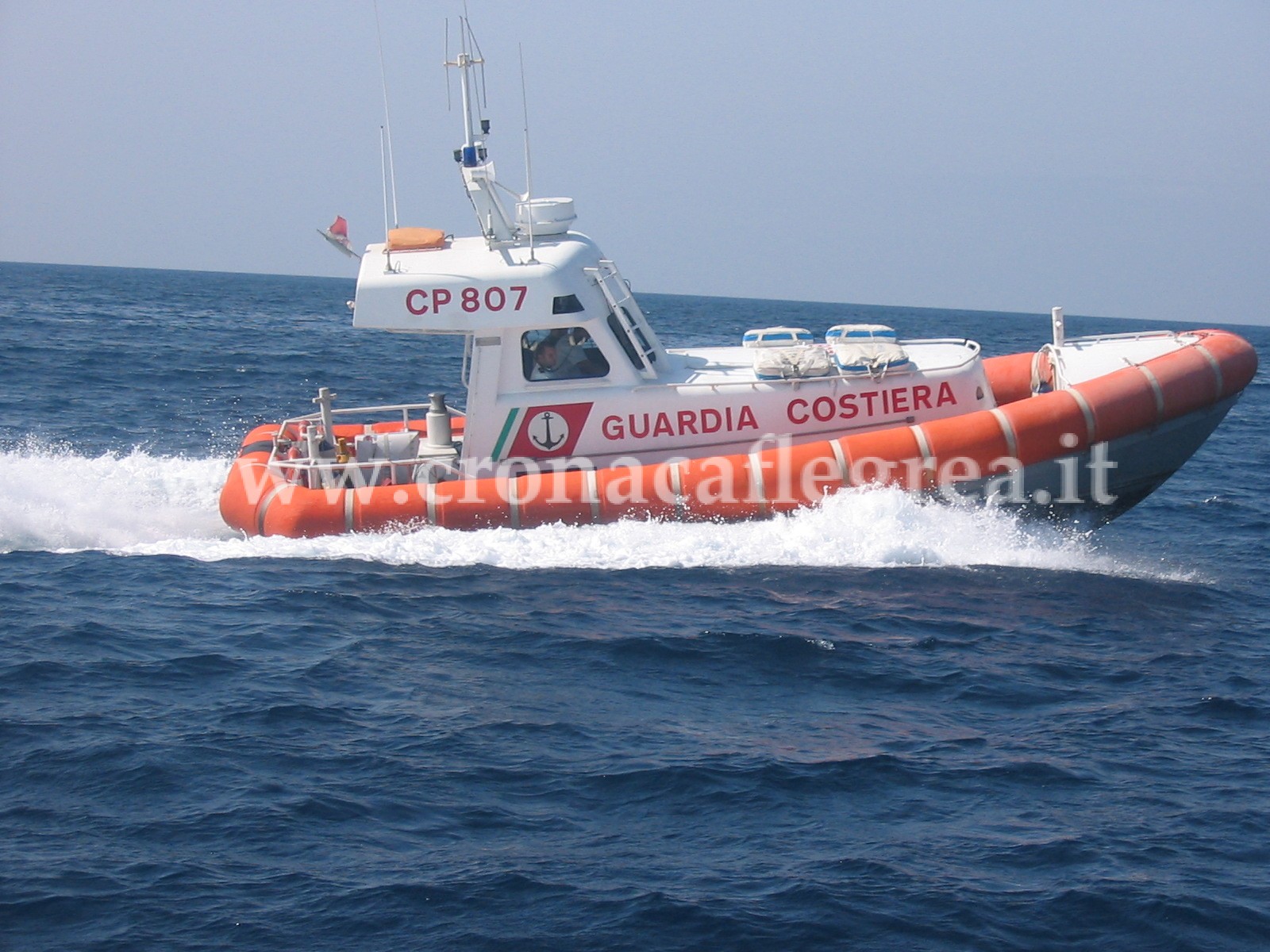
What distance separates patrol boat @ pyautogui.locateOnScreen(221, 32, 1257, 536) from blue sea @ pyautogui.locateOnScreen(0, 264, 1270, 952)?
29 cm

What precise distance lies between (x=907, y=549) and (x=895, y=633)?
4.98ft

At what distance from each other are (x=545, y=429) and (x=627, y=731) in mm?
4255

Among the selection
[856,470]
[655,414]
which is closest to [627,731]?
[856,470]

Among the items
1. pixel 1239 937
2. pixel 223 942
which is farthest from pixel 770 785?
pixel 223 942

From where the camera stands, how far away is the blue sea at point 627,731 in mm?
5062

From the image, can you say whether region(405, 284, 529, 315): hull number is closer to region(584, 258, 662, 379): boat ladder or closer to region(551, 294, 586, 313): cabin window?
region(551, 294, 586, 313): cabin window

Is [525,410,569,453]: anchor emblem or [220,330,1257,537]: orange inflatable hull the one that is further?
[525,410,569,453]: anchor emblem

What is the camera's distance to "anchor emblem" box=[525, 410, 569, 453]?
414 inches

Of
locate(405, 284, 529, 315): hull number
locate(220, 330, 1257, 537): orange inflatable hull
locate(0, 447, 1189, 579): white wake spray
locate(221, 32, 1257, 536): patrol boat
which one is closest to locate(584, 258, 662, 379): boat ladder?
locate(221, 32, 1257, 536): patrol boat

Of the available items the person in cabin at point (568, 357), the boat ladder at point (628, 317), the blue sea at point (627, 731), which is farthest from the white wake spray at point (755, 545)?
the boat ladder at point (628, 317)

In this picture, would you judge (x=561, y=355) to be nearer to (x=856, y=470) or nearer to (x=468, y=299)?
(x=468, y=299)

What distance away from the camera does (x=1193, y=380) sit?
32.0 ft

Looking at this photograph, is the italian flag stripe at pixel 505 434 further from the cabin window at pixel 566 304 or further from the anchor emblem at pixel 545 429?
the cabin window at pixel 566 304

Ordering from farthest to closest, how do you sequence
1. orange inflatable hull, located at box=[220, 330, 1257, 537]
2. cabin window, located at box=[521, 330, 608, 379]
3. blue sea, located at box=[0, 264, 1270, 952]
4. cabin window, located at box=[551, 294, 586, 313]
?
cabin window, located at box=[521, 330, 608, 379] < cabin window, located at box=[551, 294, 586, 313] < orange inflatable hull, located at box=[220, 330, 1257, 537] < blue sea, located at box=[0, 264, 1270, 952]
